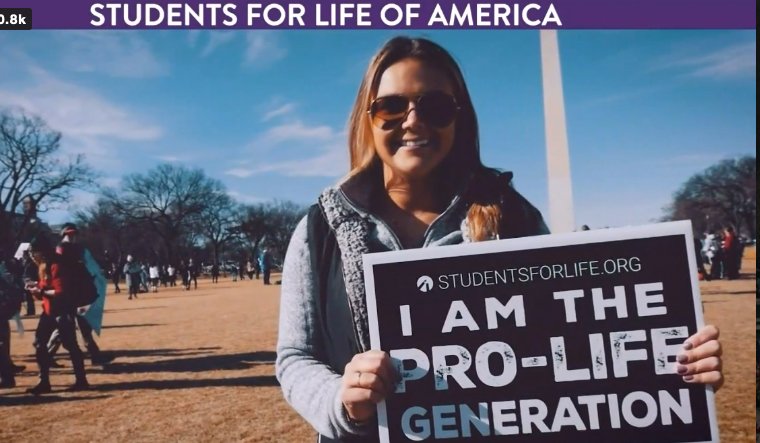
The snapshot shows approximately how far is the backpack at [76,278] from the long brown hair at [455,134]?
287 centimetres

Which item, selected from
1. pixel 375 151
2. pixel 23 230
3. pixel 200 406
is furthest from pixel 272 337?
pixel 375 151

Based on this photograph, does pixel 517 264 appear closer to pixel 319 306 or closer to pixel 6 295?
pixel 319 306

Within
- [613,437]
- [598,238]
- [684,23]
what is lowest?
[613,437]

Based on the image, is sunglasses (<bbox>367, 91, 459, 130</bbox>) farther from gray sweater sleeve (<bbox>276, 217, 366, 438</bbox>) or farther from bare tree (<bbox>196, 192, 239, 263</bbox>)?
bare tree (<bbox>196, 192, 239, 263</bbox>)

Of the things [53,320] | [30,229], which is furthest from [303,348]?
[53,320]

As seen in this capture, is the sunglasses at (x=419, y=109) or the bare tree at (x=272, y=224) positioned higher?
the sunglasses at (x=419, y=109)

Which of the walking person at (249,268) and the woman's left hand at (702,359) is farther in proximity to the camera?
the walking person at (249,268)

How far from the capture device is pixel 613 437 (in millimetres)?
1186

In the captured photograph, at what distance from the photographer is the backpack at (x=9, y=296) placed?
3.58m

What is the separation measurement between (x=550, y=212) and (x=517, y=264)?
2.78ft

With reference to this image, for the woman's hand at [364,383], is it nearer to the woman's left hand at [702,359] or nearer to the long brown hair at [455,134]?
the long brown hair at [455,134]

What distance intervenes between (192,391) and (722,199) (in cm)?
638

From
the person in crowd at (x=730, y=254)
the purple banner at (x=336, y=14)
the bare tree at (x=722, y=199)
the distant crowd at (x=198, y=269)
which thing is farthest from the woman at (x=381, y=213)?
the person in crowd at (x=730, y=254)

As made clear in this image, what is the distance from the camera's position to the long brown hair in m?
1.34
